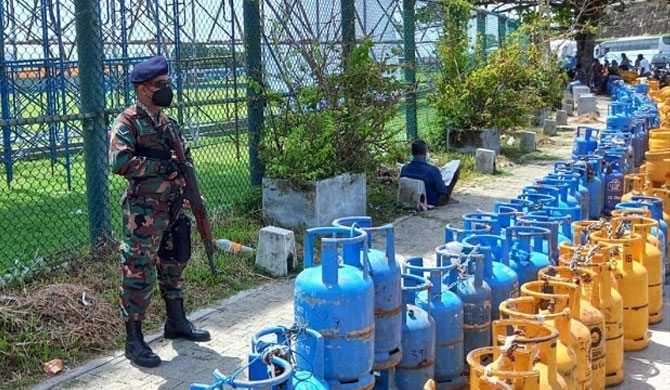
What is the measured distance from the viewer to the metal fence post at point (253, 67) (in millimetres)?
7789

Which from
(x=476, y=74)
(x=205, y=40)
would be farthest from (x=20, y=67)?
(x=476, y=74)

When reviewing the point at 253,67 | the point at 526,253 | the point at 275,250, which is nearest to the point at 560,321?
the point at 526,253

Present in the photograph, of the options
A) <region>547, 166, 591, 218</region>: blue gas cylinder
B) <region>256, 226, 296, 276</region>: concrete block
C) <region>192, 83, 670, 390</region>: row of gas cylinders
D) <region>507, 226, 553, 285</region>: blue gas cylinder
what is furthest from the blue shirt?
<region>507, 226, 553, 285</region>: blue gas cylinder

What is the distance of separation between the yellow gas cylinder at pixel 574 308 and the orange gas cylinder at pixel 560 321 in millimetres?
11

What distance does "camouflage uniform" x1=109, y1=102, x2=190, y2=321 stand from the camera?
14.4ft

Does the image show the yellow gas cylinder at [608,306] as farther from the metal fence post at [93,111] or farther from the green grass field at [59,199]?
the green grass field at [59,199]

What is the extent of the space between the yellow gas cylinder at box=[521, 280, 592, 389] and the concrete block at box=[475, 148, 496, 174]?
283 inches

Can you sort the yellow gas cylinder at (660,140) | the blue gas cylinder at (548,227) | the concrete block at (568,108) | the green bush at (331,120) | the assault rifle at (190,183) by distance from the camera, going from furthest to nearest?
the concrete block at (568,108), the yellow gas cylinder at (660,140), the green bush at (331,120), the blue gas cylinder at (548,227), the assault rifle at (190,183)

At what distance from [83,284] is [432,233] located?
364 cm

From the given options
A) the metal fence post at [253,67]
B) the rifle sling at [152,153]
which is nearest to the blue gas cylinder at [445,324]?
the rifle sling at [152,153]

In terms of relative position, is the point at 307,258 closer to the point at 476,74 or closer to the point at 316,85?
the point at 316,85

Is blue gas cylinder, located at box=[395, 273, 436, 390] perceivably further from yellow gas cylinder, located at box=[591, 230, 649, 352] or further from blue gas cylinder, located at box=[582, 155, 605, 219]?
blue gas cylinder, located at box=[582, 155, 605, 219]

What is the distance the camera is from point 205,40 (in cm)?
1106

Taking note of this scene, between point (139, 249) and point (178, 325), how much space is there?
26.6 inches
